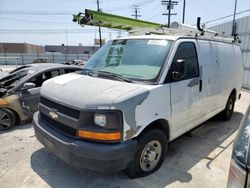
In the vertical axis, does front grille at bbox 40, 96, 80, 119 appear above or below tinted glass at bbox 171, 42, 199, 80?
below

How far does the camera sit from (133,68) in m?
3.40

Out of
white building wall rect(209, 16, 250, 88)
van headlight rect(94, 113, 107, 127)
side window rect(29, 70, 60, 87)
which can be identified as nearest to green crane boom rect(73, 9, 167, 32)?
side window rect(29, 70, 60, 87)

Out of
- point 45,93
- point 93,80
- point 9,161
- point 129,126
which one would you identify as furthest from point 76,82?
point 9,161

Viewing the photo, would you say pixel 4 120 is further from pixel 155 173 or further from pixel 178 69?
pixel 178 69

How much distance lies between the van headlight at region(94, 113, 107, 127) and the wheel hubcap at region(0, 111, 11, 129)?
3370 mm

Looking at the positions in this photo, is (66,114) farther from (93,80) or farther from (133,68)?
(133,68)

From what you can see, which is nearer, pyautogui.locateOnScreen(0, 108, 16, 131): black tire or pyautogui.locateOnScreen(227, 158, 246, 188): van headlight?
pyautogui.locateOnScreen(227, 158, 246, 188): van headlight

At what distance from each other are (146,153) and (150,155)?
8cm

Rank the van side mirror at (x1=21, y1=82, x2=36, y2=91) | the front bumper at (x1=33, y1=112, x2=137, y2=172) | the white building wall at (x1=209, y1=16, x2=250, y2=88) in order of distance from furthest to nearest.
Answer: the white building wall at (x1=209, y1=16, x2=250, y2=88) < the van side mirror at (x1=21, y1=82, x2=36, y2=91) < the front bumper at (x1=33, y1=112, x2=137, y2=172)

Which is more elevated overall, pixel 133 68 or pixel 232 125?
pixel 133 68

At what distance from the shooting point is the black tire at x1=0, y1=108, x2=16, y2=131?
5031mm

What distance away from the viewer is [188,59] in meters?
3.80

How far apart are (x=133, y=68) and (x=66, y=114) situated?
123 centimetres

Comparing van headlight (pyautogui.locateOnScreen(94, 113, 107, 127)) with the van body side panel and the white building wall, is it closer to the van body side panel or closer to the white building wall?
the van body side panel
